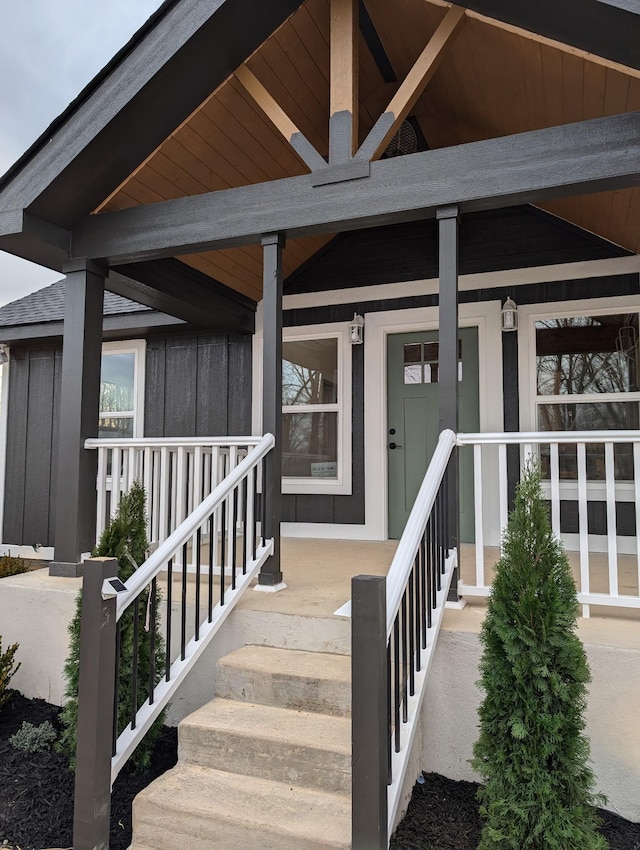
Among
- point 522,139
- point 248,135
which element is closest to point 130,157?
point 248,135

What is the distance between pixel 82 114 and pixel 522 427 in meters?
3.90

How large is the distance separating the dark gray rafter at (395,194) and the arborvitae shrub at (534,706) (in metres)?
1.78

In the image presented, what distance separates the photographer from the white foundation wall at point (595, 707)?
2.44 metres

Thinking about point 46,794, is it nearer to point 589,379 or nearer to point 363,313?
point 363,313

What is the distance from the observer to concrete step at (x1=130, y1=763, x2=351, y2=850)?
2.02m

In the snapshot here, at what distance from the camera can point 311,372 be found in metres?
5.89

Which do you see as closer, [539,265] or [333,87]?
[333,87]

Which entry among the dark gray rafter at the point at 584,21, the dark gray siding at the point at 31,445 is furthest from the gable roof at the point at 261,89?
the dark gray siding at the point at 31,445

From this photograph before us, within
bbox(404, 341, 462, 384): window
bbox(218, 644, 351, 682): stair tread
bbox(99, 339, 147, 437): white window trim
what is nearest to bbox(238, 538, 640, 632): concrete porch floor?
bbox(218, 644, 351, 682): stair tread

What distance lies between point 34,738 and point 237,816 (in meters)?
1.55

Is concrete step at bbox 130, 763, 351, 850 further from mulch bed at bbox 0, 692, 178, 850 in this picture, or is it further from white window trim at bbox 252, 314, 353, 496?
white window trim at bbox 252, 314, 353, 496

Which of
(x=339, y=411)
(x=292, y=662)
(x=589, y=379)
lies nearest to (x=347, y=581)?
(x=292, y=662)

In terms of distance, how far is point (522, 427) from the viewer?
499 cm

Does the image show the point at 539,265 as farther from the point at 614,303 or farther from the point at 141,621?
the point at 141,621
